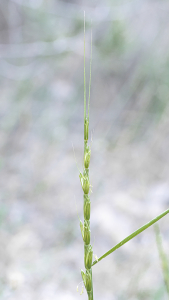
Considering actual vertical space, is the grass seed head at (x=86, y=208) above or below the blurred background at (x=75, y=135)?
below

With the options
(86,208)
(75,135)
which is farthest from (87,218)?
(75,135)

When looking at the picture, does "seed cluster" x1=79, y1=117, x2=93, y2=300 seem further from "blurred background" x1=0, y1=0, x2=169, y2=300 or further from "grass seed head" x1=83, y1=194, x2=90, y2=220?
"blurred background" x1=0, y1=0, x2=169, y2=300

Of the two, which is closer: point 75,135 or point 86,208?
point 86,208

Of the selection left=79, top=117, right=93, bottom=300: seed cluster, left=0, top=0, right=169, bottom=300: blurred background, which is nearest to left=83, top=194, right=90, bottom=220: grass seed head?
left=79, top=117, right=93, bottom=300: seed cluster

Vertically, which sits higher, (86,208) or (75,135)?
(75,135)

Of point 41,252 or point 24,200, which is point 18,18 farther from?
point 41,252

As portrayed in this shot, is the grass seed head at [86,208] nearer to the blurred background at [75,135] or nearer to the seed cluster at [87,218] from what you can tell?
the seed cluster at [87,218]

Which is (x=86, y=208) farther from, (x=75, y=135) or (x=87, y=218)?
(x=75, y=135)

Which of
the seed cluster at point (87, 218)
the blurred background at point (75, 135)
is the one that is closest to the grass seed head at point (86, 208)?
the seed cluster at point (87, 218)
